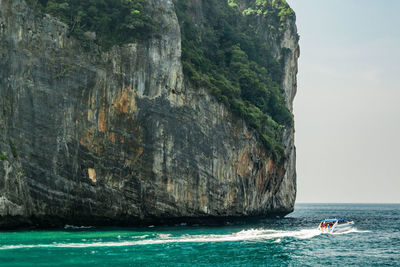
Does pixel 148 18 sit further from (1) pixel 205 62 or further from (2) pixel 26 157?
(2) pixel 26 157

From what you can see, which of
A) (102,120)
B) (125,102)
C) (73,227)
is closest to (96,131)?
(102,120)

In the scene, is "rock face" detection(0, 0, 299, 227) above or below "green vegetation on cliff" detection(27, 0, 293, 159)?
below

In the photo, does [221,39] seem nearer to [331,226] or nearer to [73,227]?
[331,226]

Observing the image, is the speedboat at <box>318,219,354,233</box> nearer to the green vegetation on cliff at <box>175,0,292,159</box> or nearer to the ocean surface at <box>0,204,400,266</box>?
the ocean surface at <box>0,204,400,266</box>

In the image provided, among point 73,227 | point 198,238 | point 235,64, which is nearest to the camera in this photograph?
point 198,238

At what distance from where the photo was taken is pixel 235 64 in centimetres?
5462

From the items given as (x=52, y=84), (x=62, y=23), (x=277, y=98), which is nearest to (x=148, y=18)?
(x=62, y=23)

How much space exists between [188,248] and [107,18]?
23.0 metres

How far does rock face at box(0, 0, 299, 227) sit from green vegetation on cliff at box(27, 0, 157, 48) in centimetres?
92

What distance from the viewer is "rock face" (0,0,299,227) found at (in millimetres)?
37312

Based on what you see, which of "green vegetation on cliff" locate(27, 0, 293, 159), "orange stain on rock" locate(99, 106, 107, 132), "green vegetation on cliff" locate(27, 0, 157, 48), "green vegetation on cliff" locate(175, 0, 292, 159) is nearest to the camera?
"orange stain on rock" locate(99, 106, 107, 132)

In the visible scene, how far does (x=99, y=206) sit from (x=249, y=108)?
20.0m

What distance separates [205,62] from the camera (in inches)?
1961

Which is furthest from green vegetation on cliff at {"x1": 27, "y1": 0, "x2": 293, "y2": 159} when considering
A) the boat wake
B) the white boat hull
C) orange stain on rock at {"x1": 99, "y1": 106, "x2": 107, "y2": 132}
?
the boat wake
